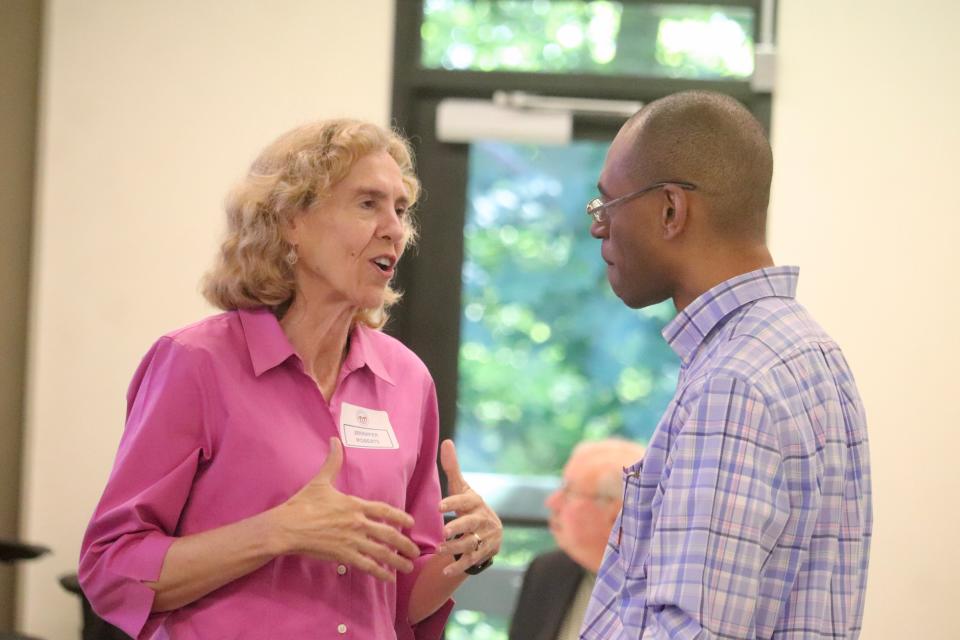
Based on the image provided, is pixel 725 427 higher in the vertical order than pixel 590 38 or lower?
lower

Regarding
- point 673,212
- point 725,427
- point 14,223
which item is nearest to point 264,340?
point 673,212

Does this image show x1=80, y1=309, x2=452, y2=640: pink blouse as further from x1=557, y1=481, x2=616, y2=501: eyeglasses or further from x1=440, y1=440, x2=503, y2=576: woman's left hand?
x1=557, y1=481, x2=616, y2=501: eyeglasses

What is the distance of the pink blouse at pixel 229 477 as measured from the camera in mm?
1773

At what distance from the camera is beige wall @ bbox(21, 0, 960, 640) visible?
385cm

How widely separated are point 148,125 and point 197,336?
2.38 metres

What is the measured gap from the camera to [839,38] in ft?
12.8

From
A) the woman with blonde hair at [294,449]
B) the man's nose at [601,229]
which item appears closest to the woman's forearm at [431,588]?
the woman with blonde hair at [294,449]

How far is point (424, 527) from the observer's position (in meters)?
2.12

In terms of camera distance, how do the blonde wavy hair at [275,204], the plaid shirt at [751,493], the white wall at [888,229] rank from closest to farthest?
the plaid shirt at [751,493], the blonde wavy hair at [275,204], the white wall at [888,229]

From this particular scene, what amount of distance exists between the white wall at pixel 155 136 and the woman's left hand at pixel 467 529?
89.8 inches

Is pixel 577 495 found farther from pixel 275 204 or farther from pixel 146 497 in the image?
pixel 146 497

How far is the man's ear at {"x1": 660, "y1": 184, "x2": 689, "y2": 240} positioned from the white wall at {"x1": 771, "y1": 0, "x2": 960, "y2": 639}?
2.57 meters

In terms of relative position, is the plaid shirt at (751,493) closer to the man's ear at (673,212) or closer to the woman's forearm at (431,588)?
the man's ear at (673,212)

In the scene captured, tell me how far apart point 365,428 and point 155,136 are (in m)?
2.41
